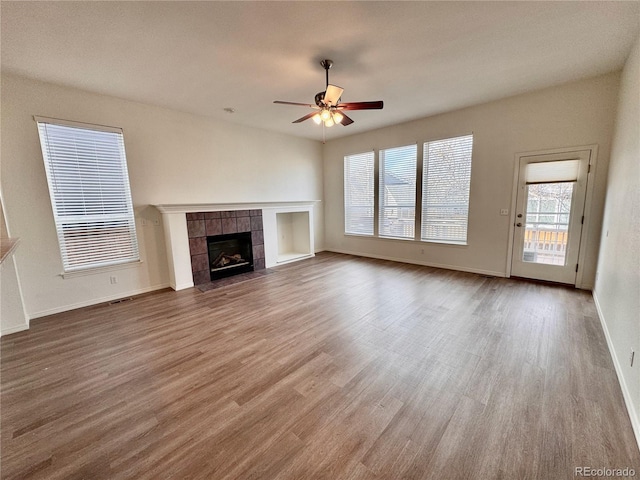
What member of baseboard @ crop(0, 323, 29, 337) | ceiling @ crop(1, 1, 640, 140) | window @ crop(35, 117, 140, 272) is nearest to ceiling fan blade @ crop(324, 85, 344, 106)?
ceiling @ crop(1, 1, 640, 140)

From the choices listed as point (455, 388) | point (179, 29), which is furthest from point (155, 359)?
point (179, 29)

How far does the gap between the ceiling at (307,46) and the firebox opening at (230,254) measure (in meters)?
2.45

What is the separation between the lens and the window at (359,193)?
245 inches

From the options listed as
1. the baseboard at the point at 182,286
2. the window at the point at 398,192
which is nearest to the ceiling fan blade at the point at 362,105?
the window at the point at 398,192

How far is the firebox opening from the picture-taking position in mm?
4953

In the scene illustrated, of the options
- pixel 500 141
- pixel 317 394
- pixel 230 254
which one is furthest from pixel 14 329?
pixel 500 141

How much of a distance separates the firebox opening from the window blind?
376 centimetres

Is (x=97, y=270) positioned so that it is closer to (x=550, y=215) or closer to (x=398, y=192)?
(x=398, y=192)

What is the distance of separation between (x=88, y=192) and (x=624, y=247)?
20.4 ft

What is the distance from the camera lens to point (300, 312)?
3.35m

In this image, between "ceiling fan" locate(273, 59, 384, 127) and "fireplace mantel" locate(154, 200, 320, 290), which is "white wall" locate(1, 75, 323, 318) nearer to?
"fireplace mantel" locate(154, 200, 320, 290)

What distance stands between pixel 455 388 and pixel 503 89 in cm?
421

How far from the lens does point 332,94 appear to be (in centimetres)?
277

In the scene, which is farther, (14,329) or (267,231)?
(267,231)
